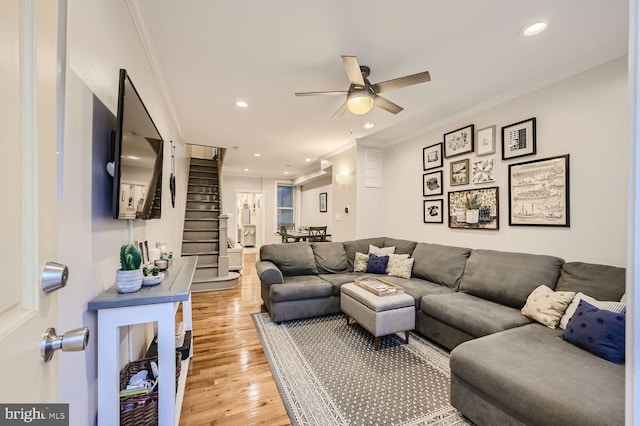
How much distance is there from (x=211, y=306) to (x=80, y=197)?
118 inches

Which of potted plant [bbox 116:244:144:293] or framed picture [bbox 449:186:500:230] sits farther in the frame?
framed picture [bbox 449:186:500:230]

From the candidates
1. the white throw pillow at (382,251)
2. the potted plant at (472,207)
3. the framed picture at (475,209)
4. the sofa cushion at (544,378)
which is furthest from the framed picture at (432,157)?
the sofa cushion at (544,378)

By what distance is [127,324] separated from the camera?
124 centimetres

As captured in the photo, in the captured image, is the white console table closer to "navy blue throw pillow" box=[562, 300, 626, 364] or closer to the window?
"navy blue throw pillow" box=[562, 300, 626, 364]

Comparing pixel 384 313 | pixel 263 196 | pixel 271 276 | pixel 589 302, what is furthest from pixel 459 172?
pixel 263 196

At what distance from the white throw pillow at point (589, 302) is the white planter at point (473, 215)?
1.33 meters

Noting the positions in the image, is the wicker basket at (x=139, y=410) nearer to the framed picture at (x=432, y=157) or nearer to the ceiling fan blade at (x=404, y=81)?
the ceiling fan blade at (x=404, y=81)

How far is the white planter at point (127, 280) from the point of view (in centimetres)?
129

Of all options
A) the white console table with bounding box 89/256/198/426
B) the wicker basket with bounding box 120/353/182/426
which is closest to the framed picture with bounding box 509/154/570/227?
the white console table with bounding box 89/256/198/426

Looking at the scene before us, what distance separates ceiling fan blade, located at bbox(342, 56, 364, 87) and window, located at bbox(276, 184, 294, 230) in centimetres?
726

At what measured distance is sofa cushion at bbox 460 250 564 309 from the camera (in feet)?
7.63

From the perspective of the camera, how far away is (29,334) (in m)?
0.52

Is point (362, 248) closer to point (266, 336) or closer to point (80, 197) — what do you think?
point (266, 336)

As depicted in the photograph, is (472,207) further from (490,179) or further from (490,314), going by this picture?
(490,314)
